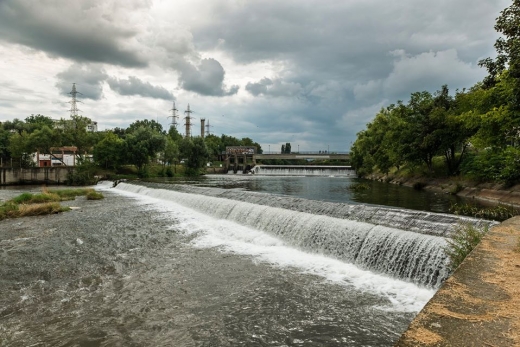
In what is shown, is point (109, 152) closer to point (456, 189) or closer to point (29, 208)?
point (29, 208)

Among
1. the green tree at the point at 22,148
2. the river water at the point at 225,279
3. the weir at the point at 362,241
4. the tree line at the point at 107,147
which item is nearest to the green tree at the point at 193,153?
the tree line at the point at 107,147

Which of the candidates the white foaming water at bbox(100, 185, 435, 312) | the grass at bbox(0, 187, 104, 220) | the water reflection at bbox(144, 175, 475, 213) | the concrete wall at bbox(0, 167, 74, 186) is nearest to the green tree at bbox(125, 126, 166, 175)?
the concrete wall at bbox(0, 167, 74, 186)

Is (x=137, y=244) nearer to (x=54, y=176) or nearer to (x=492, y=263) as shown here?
(x=492, y=263)

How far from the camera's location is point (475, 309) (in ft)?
13.0

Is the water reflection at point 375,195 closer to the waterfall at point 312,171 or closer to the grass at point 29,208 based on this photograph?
the grass at point 29,208

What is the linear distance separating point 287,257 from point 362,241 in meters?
2.81

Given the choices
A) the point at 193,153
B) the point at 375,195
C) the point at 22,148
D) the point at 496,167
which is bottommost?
the point at 375,195

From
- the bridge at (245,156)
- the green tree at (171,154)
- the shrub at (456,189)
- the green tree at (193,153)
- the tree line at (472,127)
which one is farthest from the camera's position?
the bridge at (245,156)

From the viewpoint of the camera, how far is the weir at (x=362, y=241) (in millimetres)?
9320

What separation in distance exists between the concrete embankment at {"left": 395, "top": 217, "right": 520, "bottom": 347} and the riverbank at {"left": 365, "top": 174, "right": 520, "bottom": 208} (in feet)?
62.1

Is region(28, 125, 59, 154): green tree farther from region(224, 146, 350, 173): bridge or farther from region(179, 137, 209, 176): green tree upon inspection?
region(224, 146, 350, 173): bridge

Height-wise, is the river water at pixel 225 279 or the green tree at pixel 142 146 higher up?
the green tree at pixel 142 146

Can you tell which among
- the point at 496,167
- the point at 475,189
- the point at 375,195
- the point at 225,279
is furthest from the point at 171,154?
the point at 225,279

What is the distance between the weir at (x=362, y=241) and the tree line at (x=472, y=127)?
30.4 feet
